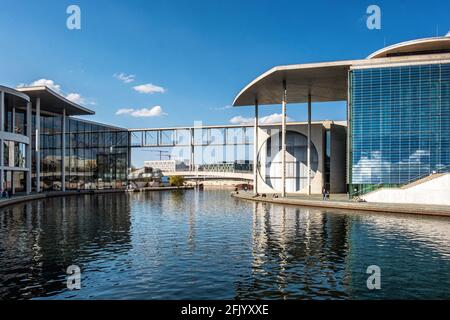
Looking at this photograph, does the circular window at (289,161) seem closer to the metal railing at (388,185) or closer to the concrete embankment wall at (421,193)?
the metal railing at (388,185)

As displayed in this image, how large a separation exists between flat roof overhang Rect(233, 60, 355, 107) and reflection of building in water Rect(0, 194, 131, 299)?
31.9 meters

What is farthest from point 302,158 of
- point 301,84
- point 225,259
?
point 225,259

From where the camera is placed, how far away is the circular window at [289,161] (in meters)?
73.3

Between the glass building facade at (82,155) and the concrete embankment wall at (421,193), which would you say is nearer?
the concrete embankment wall at (421,193)

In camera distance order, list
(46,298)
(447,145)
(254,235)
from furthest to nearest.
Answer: (447,145), (254,235), (46,298)

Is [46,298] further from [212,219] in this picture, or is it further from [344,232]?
[212,219]

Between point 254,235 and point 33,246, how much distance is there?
13.6m

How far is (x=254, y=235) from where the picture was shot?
26031 millimetres

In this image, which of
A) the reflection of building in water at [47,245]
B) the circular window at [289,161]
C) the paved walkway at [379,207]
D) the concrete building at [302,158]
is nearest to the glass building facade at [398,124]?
the paved walkway at [379,207]

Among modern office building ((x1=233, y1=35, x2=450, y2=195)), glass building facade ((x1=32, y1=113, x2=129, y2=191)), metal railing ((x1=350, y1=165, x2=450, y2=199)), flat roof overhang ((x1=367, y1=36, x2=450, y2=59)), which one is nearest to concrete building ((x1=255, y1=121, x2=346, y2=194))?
modern office building ((x1=233, y1=35, x2=450, y2=195))

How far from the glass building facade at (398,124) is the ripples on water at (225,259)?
17802mm

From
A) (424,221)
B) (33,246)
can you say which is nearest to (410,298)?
(33,246)

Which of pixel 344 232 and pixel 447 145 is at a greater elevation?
pixel 447 145

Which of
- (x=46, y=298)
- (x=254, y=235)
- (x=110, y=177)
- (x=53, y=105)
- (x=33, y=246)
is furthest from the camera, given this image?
(x=110, y=177)
